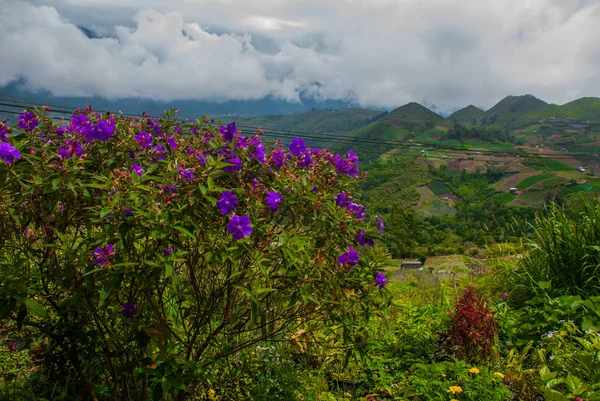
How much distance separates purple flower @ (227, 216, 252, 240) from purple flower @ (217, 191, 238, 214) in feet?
0.17

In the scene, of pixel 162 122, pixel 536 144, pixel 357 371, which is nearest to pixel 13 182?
pixel 162 122

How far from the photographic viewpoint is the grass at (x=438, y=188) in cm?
9688

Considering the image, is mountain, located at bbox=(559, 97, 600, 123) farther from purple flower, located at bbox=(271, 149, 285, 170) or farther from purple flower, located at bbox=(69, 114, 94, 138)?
purple flower, located at bbox=(69, 114, 94, 138)

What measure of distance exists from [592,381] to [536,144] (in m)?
155

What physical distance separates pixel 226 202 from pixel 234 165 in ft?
0.80

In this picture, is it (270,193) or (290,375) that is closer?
(270,193)

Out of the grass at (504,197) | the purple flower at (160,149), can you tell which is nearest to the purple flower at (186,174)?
the purple flower at (160,149)

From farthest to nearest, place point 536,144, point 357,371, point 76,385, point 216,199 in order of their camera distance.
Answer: point 536,144 → point 357,371 → point 76,385 → point 216,199

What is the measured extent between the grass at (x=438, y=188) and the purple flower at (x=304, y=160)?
98.7 m

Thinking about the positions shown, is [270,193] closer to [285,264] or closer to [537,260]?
[285,264]

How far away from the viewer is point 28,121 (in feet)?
7.06

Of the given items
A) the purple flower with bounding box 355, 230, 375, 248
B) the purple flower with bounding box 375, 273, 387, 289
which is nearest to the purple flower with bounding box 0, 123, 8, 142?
the purple flower with bounding box 355, 230, 375, 248

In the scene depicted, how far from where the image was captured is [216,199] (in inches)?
71.8

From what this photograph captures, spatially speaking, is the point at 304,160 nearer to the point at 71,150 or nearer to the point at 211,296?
the point at 211,296
